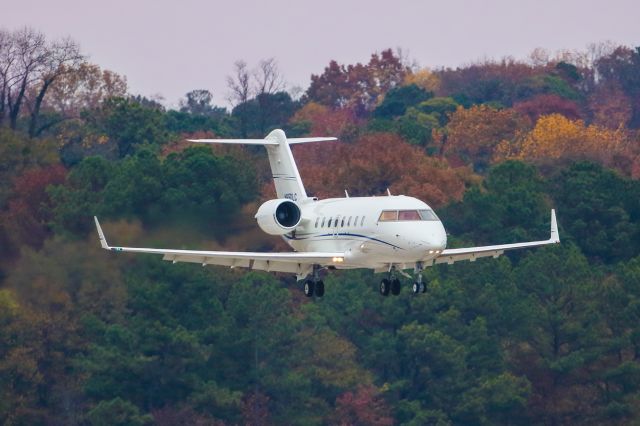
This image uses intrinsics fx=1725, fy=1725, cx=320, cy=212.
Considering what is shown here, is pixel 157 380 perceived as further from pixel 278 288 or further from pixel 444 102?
pixel 444 102

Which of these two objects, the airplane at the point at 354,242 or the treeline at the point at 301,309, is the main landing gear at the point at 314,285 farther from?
the treeline at the point at 301,309

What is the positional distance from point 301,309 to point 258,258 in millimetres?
40473

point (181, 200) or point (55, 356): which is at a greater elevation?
point (181, 200)

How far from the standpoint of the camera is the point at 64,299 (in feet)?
238

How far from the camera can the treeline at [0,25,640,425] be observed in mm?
73188

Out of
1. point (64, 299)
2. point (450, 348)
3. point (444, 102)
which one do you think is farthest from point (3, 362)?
point (444, 102)

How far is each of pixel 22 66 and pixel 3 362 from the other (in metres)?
27.7

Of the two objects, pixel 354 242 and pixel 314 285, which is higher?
pixel 354 242

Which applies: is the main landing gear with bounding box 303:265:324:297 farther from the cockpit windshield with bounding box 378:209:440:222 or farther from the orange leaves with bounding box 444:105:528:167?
the orange leaves with bounding box 444:105:528:167

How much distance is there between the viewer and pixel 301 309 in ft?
275

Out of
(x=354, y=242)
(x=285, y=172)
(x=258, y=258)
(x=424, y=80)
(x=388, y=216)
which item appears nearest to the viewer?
(x=388, y=216)

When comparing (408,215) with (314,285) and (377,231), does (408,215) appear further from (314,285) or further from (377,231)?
(314,285)

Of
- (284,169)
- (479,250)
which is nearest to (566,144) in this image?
(284,169)

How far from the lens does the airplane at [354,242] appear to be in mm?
40562
